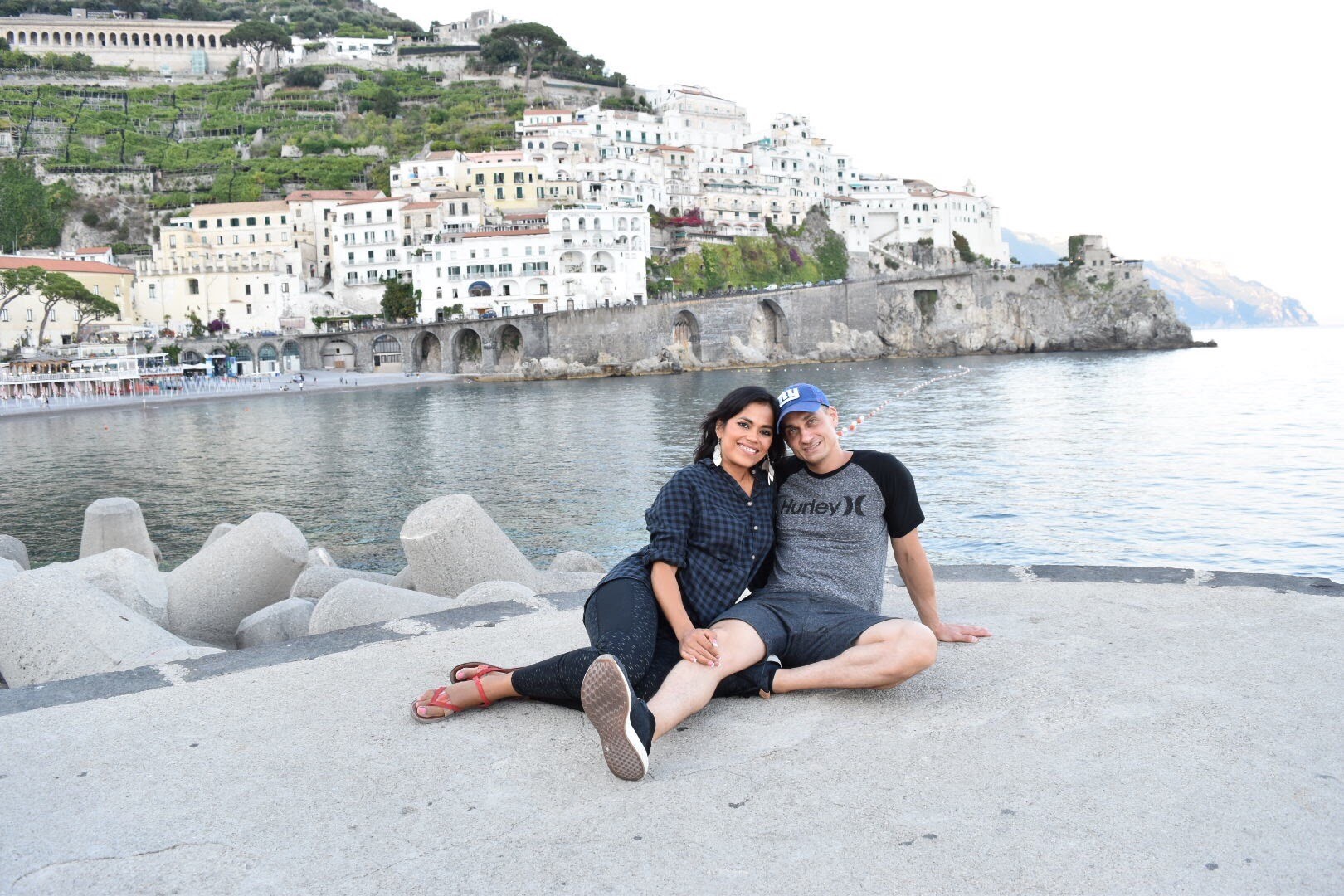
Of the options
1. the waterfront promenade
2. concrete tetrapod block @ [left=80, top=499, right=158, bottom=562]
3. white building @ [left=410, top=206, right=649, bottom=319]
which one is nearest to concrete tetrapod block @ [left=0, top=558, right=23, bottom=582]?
concrete tetrapod block @ [left=80, top=499, right=158, bottom=562]

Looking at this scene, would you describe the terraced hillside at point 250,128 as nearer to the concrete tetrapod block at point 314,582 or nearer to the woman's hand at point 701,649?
the concrete tetrapod block at point 314,582

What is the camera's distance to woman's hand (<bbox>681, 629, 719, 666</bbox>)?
13.8ft

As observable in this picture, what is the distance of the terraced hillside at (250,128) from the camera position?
96.1 metres

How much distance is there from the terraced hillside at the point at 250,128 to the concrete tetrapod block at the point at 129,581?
8794 cm

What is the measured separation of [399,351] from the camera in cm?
7662

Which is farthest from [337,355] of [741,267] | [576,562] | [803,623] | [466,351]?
[803,623]

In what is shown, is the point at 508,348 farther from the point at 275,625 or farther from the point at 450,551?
the point at 275,625

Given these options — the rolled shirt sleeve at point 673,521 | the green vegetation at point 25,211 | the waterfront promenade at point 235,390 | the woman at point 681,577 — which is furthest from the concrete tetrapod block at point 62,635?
the green vegetation at point 25,211

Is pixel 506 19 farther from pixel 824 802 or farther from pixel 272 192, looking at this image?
pixel 824 802

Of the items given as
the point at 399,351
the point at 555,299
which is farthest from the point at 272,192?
the point at 555,299

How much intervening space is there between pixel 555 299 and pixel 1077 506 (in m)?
61.3

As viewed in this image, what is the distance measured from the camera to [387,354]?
77.4 m

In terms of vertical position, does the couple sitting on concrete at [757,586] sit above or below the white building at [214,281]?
below

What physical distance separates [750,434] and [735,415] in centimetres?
11
